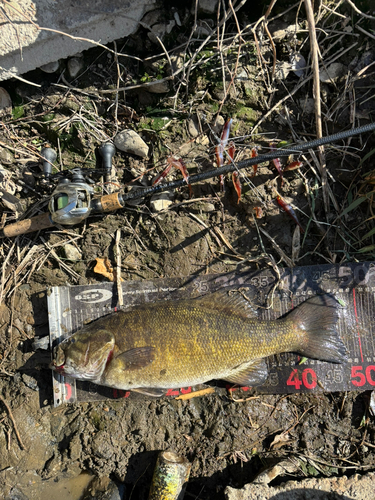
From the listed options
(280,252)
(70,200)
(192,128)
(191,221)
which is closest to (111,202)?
(70,200)

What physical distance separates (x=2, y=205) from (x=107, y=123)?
1393 mm

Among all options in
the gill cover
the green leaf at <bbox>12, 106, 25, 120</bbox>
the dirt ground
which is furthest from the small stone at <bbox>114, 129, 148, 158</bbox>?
the gill cover

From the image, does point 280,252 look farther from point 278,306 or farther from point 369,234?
point 369,234

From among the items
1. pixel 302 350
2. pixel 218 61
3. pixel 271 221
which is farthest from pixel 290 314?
pixel 218 61

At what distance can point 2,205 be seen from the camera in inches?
143

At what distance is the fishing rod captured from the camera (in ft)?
10.3

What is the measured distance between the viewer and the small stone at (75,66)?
3418 mm

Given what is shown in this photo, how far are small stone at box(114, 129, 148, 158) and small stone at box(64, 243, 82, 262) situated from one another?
1143 mm

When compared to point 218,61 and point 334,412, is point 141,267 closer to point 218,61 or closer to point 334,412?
point 218,61

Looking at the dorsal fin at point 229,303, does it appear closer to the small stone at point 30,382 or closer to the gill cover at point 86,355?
the gill cover at point 86,355

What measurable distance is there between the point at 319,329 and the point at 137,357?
173cm

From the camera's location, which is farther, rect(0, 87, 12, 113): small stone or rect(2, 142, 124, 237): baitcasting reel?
rect(0, 87, 12, 113): small stone

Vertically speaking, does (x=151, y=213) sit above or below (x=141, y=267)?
above

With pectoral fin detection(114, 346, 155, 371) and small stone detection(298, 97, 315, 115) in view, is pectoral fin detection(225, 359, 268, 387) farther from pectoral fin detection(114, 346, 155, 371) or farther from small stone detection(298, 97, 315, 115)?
small stone detection(298, 97, 315, 115)
